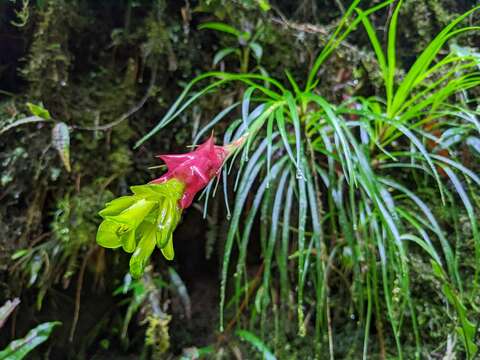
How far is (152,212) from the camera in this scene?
63 centimetres

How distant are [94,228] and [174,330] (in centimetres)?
42

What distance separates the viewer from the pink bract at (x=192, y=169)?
654 mm

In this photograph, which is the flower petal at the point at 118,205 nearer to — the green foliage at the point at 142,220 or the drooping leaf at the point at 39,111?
the green foliage at the point at 142,220

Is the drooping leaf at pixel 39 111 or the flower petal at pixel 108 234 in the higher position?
the drooping leaf at pixel 39 111

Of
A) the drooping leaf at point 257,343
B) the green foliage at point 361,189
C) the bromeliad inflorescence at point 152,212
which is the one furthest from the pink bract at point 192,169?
the drooping leaf at point 257,343

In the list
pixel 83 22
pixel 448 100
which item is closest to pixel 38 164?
pixel 83 22

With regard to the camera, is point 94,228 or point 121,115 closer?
point 94,228

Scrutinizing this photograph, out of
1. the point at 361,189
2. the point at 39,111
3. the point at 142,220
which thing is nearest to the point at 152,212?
the point at 142,220

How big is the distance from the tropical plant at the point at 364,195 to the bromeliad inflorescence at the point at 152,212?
0.12 metres

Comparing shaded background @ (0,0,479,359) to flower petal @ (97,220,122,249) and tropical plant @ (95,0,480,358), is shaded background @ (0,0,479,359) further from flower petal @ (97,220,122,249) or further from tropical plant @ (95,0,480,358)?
flower petal @ (97,220,122,249)

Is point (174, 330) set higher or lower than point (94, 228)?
lower

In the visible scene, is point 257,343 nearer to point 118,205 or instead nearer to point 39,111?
point 118,205

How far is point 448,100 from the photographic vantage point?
1.29 meters

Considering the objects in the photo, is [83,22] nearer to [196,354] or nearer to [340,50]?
[340,50]
